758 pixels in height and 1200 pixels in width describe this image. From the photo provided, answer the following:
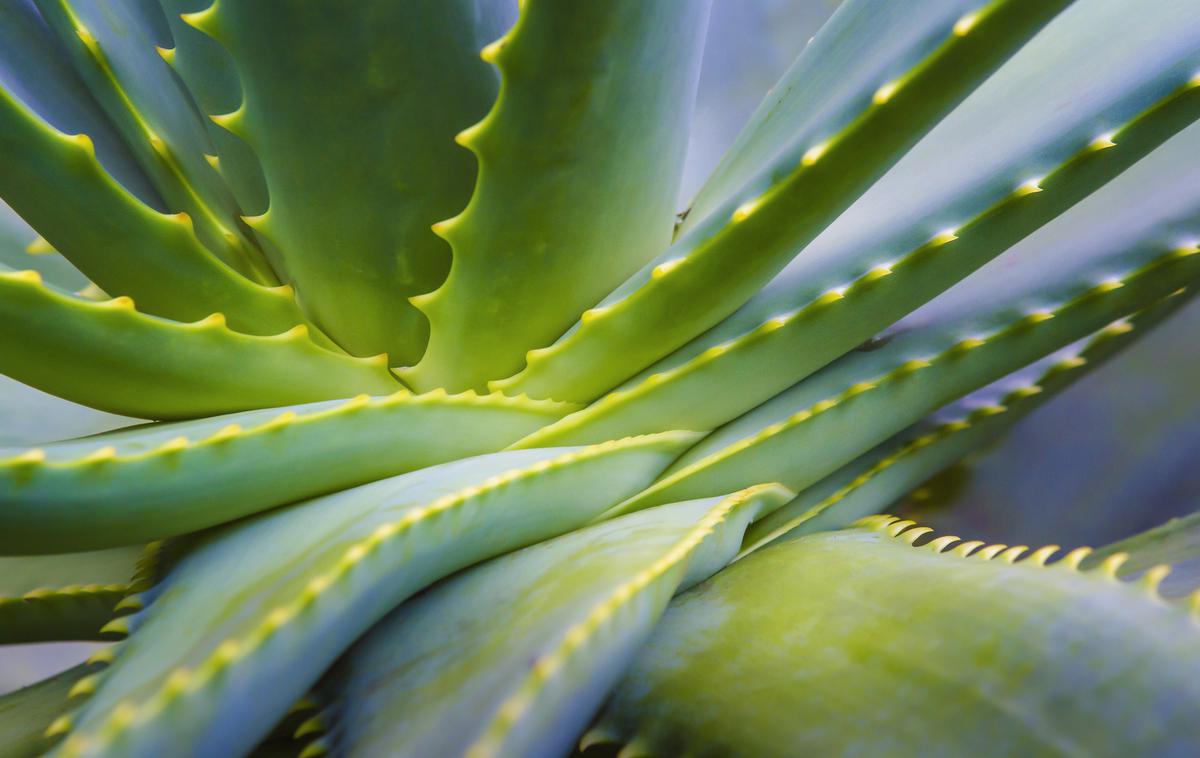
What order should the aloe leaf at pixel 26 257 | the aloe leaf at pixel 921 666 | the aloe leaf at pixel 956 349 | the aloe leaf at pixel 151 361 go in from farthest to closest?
the aloe leaf at pixel 26 257
the aloe leaf at pixel 956 349
the aloe leaf at pixel 151 361
the aloe leaf at pixel 921 666

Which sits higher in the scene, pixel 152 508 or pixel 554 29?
pixel 554 29

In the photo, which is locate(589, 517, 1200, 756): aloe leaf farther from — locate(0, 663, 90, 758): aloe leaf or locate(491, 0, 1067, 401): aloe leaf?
locate(0, 663, 90, 758): aloe leaf

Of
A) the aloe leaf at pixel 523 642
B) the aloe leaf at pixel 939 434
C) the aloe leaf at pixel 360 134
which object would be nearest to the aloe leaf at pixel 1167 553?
the aloe leaf at pixel 939 434

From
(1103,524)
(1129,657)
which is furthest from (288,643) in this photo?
(1103,524)

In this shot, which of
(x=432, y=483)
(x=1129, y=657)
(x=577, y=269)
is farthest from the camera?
(x=577, y=269)

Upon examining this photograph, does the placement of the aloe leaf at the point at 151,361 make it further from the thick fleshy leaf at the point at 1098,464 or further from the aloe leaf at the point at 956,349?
the thick fleshy leaf at the point at 1098,464

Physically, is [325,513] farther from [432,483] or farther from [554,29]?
[554,29]
